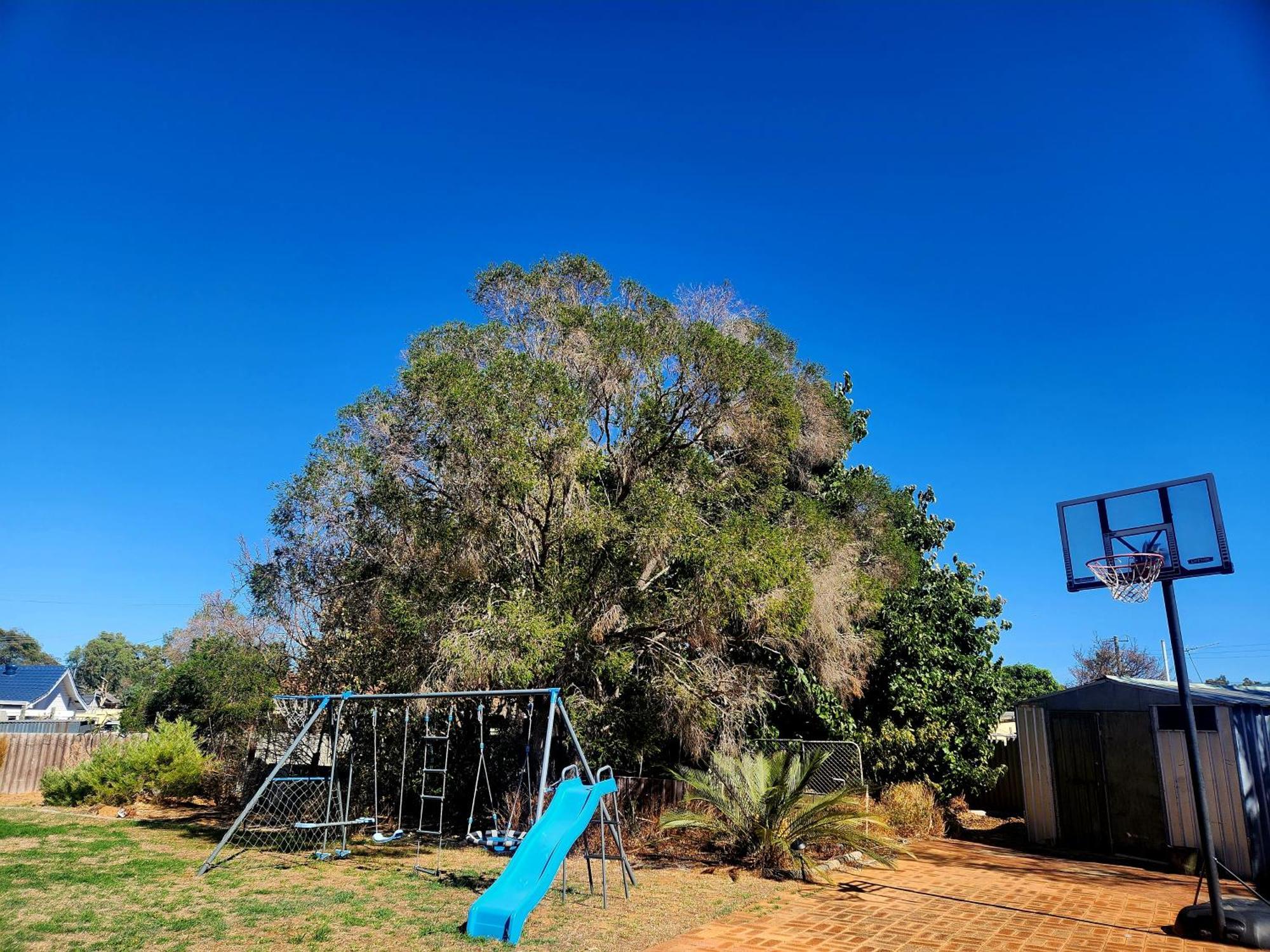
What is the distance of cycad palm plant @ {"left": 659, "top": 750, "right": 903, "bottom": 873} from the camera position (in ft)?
37.5

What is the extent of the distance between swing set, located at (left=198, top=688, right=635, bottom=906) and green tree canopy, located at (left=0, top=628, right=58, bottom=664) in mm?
85103

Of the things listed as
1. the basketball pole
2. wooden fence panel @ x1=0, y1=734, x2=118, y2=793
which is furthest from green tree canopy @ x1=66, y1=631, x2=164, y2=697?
the basketball pole

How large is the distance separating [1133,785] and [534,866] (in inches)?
442

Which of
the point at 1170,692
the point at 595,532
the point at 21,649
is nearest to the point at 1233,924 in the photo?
the point at 1170,692

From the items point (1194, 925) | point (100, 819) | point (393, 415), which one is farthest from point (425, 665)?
point (1194, 925)

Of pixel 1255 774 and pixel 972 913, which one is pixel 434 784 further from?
pixel 1255 774

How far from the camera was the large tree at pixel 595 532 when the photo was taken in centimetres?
1283

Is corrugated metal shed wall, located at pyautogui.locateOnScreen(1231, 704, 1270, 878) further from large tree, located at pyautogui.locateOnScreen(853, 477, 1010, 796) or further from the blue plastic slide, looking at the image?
the blue plastic slide

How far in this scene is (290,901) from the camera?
900 cm

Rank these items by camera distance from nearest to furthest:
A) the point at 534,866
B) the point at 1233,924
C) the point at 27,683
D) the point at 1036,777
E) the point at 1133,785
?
the point at 1233,924, the point at 534,866, the point at 1133,785, the point at 1036,777, the point at 27,683

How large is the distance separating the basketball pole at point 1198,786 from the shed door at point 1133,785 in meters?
5.65

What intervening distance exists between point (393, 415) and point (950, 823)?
1422cm

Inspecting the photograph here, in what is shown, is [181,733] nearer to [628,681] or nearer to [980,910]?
[628,681]

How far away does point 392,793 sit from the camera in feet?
50.8
